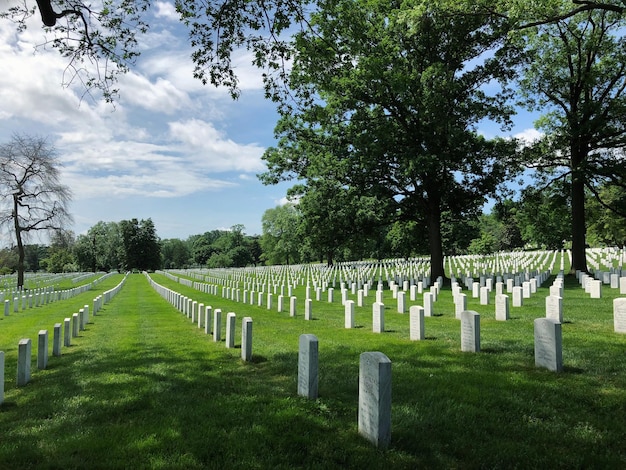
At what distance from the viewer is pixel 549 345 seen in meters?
6.39

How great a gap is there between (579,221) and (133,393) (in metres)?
26.0

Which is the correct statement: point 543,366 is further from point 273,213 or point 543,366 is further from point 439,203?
point 273,213

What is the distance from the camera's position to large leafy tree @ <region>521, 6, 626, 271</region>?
22.5 meters

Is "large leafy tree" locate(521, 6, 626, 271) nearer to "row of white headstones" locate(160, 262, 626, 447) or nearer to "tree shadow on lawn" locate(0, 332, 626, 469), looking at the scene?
"row of white headstones" locate(160, 262, 626, 447)

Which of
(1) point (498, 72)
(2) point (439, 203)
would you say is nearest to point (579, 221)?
(2) point (439, 203)

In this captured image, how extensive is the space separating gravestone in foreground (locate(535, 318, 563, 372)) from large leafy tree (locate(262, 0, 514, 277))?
14.6 m

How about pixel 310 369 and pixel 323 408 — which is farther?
pixel 310 369

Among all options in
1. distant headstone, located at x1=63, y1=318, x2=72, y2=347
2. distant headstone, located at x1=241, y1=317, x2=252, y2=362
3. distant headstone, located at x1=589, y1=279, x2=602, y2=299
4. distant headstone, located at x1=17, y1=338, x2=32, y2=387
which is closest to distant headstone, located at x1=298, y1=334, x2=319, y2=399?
distant headstone, located at x1=241, y1=317, x2=252, y2=362

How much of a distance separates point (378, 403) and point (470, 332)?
432cm

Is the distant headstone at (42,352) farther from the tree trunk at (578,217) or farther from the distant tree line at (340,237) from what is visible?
the tree trunk at (578,217)

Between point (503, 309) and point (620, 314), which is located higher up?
point (620, 314)

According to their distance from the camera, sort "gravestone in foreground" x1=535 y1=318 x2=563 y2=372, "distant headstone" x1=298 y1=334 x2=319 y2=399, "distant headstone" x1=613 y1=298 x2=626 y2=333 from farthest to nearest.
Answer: "distant headstone" x1=613 y1=298 x2=626 y2=333
"gravestone in foreground" x1=535 y1=318 x2=563 y2=372
"distant headstone" x1=298 y1=334 x2=319 y2=399

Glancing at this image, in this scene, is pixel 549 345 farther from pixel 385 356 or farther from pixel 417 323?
pixel 385 356

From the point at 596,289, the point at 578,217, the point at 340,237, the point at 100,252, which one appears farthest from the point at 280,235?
the point at 596,289
